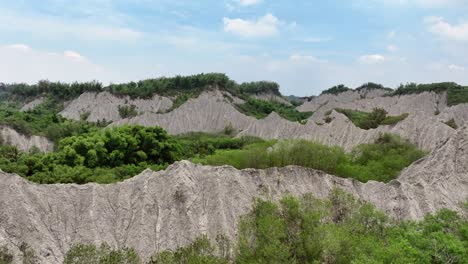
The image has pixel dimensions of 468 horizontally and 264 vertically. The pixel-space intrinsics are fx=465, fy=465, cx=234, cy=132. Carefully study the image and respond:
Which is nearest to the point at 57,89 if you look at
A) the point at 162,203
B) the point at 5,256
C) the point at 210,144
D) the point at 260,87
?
the point at 210,144

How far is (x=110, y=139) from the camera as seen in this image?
46.3 m

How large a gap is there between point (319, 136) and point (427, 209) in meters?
33.2

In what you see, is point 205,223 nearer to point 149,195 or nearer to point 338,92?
point 149,195

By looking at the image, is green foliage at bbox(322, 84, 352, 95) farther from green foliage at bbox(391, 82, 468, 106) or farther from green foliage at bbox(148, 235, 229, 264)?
green foliage at bbox(148, 235, 229, 264)

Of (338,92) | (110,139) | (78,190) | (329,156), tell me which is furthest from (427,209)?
(338,92)

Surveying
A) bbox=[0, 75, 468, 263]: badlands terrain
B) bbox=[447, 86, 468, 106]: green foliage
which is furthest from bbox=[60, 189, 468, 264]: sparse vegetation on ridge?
bbox=[447, 86, 468, 106]: green foliage

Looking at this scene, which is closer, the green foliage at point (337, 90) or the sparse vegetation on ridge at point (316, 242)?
the sparse vegetation on ridge at point (316, 242)

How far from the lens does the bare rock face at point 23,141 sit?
57306 mm

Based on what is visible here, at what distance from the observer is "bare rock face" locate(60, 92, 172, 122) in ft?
317

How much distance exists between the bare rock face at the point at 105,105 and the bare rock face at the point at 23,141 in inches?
1361

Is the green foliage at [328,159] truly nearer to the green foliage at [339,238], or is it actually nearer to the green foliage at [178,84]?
the green foliage at [339,238]

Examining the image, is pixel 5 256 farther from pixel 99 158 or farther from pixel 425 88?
pixel 425 88

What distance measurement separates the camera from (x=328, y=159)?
40.3 meters

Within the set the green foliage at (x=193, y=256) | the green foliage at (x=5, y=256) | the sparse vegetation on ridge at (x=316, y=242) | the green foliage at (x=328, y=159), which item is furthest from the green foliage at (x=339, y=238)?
the green foliage at (x=328, y=159)
